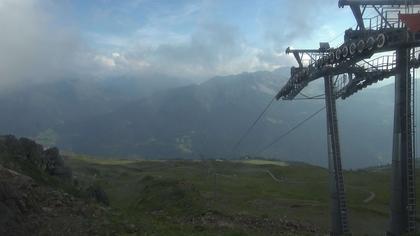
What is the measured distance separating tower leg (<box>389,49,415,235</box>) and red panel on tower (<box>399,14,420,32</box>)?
224cm

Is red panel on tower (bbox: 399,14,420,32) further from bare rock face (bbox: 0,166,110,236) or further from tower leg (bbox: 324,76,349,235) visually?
bare rock face (bbox: 0,166,110,236)

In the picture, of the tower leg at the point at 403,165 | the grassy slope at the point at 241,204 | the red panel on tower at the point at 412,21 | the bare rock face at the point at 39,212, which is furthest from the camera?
the grassy slope at the point at 241,204

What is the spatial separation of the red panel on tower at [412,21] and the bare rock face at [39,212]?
77.2ft

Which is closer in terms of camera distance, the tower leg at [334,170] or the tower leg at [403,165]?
the tower leg at [403,165]

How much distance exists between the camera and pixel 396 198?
3622 cm

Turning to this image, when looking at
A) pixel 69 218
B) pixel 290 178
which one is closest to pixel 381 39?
pixel 69 218

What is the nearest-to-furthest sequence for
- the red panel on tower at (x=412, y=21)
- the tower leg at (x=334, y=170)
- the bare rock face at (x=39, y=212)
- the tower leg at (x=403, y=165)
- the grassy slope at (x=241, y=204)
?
the bare rock face at (x=39, y=212)
the red panel on tower at (x=412, y=21)
the tower leg at (x=403, y=165)
the grassy slope at (x=241, y=204)
the tower leg at (x=334, y=170)

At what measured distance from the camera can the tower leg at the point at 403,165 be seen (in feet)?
117

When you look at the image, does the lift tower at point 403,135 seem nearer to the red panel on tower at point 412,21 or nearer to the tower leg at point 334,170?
the red panel on tower at point 412,21

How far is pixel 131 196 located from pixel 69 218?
45102 millimetres

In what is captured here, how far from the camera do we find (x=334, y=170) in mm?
46875

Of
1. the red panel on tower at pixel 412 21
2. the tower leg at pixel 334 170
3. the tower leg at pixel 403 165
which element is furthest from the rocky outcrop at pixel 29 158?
the red panel on tower at pixel 412 21

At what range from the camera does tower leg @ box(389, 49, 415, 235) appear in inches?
1410

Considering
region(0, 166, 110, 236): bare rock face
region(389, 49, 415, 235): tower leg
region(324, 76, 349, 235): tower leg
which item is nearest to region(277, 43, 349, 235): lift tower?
region(324, 76, 349, 235): tower leg
